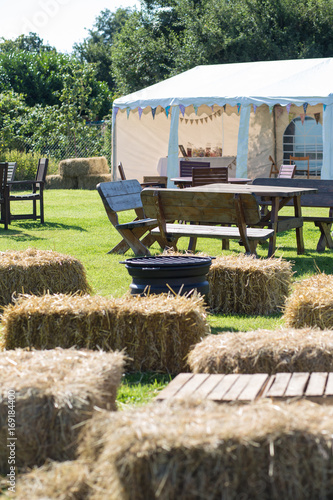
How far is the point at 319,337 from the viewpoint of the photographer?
3.63m

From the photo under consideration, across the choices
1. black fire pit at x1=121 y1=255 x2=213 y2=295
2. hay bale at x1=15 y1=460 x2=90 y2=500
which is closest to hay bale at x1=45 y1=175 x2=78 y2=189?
black fire pit at x1=121 y1=255 x2=213 y2=295

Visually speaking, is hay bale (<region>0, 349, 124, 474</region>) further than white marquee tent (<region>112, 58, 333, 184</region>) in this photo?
No

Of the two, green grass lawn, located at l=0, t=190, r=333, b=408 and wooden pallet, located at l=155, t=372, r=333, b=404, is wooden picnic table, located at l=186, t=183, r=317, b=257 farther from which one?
wooden pallet, located at l=155, t=372, r=333, b=404

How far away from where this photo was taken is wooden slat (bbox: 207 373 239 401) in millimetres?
2766

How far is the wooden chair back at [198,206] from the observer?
23.1 ft

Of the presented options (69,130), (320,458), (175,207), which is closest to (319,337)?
(320,458)

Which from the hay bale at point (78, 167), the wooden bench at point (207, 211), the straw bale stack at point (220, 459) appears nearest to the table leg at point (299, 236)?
the wooden bench at point (207, 211)

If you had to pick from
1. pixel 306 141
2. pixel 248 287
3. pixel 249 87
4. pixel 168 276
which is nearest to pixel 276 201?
pixel 248 287

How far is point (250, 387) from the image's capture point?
289cm

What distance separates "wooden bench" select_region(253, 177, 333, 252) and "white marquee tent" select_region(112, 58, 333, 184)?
5.69m

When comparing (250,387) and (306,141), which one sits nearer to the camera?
(250,387)

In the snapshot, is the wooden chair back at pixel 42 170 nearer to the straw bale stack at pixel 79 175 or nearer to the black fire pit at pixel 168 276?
the black fire pit at pixel 168 276

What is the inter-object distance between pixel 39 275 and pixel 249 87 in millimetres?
11809

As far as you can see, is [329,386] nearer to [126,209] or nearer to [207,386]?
[207,386]
